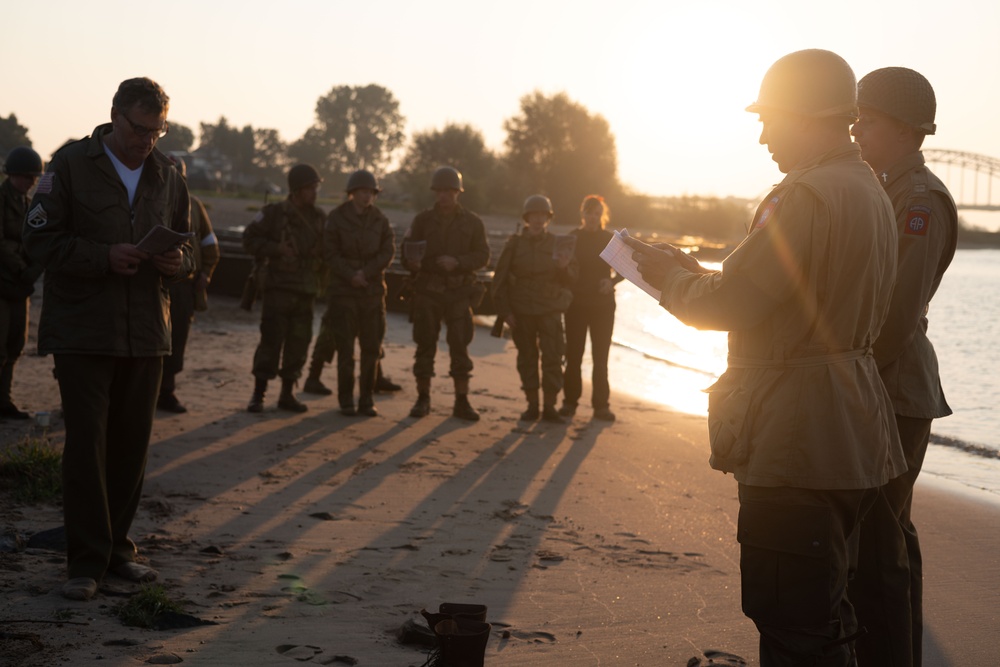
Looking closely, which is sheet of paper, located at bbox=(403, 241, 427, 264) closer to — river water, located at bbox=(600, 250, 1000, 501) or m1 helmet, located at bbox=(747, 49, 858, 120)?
river water, located at bbox=(600, 250, 1000, 501)

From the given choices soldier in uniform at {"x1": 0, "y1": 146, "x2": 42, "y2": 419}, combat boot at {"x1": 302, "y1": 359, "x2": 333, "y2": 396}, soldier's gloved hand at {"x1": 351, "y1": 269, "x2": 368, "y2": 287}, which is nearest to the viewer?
soldier in uniform at {"x1": 0, "y1": 146, "x2": 42, "y2": 419}

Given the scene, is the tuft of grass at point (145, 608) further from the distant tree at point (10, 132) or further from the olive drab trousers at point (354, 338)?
the distant tree at point (10, 132)

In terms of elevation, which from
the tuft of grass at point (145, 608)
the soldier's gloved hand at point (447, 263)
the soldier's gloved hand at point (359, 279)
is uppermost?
the soldier's gloved hand at point (447, 263)

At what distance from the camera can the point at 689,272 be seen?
3473 mm

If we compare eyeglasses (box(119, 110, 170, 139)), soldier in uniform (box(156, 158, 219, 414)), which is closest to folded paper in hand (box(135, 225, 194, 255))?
eyeglasses (box(119, 110, 170, 139))

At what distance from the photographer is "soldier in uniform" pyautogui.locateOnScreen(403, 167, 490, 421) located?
35.1 ft

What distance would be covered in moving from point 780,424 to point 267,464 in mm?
5719

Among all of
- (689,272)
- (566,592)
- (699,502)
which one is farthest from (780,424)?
(699,502)

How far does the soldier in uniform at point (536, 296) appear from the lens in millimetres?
10781

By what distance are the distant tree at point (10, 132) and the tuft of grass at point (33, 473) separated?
2996 cm

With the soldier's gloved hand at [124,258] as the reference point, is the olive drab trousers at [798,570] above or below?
below

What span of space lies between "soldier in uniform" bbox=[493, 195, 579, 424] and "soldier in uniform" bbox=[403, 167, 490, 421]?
1.08ft

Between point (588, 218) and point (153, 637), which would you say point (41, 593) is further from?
point (588, 218)

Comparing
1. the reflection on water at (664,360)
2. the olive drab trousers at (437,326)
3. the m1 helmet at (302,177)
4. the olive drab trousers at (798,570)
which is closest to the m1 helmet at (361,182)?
the m1 helmet at (302,177)
